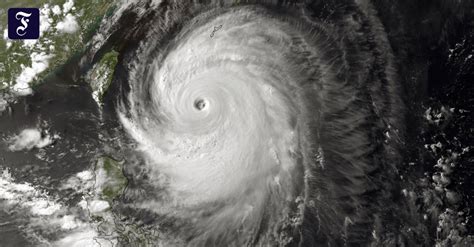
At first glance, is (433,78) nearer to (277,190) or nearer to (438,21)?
(438,21)

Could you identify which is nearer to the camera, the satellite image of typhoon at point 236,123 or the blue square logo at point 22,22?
the satellite image of typhoon at point 236,123

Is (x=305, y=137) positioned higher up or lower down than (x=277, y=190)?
higher up

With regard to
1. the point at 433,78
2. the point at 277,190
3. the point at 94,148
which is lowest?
the point at 277,190

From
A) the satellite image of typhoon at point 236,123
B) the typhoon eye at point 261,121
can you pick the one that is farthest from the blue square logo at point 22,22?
the typhoon eye at point 261,121

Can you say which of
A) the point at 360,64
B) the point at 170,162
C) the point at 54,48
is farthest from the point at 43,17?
the point at 360,64

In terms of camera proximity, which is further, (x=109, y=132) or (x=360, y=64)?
(x=109, y=132)

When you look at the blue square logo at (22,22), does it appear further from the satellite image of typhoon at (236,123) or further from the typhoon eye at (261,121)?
the typhoon eye at (261,121)
